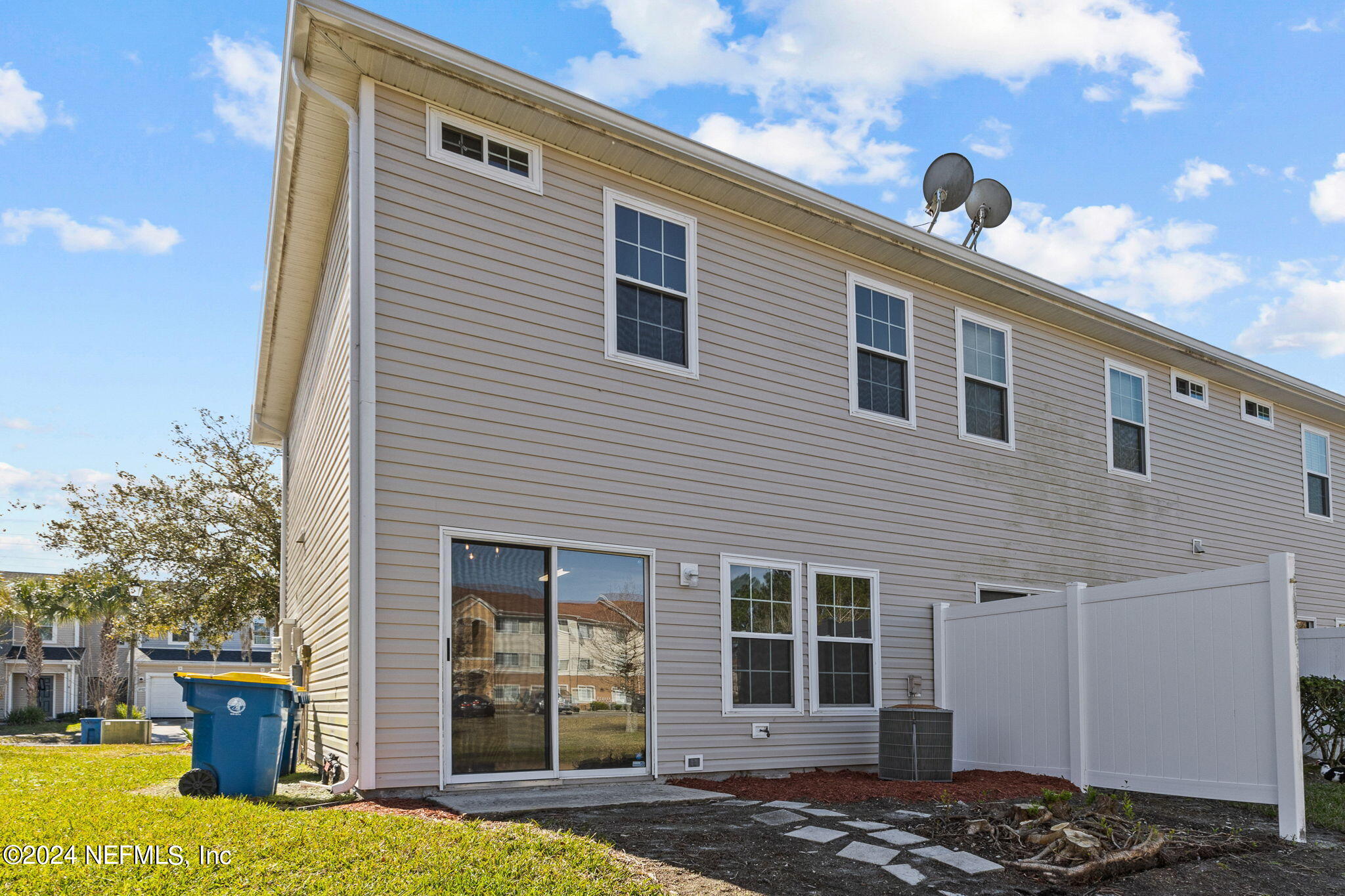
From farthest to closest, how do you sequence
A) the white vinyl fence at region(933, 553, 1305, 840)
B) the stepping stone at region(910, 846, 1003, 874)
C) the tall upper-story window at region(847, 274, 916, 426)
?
the tall upper-story window at region(847, 274, 916, 426), the white vinyl fence at region(933, 553, 1305, 840), the stepping stone at region(910, 846, 1003, 874)

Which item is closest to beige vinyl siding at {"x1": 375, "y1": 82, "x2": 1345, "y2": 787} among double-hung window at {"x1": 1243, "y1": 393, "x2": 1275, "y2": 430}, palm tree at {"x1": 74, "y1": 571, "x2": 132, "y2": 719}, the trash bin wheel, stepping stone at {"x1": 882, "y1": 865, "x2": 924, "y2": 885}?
the trash bin wheel

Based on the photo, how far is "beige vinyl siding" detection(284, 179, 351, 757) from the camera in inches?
283

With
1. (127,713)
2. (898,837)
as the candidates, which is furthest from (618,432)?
(127,713)

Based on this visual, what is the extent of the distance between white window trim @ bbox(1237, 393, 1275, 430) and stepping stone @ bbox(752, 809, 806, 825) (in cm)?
1123

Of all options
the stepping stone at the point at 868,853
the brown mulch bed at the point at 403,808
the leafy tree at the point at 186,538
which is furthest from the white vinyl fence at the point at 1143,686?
the leafy tree at the point at 186,538

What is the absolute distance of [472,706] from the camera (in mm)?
6918

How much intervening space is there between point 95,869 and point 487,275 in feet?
15.0

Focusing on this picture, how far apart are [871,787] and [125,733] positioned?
15.6 metres

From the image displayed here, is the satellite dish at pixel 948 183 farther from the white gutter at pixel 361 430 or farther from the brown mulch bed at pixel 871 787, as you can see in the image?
the white gutter at pixel 361 430

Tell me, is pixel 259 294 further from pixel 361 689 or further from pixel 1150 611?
pixel 1150 611

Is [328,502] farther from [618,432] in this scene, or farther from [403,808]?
[403,808]

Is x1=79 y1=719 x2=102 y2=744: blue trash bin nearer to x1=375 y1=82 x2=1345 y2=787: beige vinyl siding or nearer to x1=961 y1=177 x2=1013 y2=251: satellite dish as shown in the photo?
x1=375 y1=82 x2=1345 y2=787: beige vinyl siding

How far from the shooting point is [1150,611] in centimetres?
757

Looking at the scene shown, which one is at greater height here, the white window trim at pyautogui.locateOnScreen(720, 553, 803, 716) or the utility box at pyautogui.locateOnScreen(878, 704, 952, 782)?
the white window trim at pyautogui.locateOnScreen(720, 553, 803, 716)
